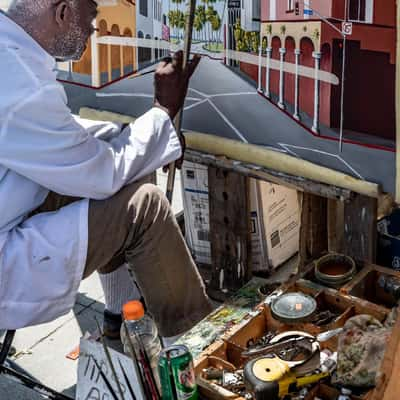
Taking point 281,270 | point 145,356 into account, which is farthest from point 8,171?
point 281,270

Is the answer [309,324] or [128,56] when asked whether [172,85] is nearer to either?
[128,56]

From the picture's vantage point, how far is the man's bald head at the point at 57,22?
2039 mm

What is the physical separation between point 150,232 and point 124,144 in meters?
0.30

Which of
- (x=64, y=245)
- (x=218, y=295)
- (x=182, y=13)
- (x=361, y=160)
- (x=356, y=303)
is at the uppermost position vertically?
(x=182, y=13)

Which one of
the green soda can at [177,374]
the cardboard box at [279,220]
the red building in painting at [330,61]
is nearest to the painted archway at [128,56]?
the red building in painting at [330,61]

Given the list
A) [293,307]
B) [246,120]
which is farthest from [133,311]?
[246,120]

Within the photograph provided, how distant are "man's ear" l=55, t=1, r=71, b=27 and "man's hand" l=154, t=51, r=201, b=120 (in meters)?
0.44

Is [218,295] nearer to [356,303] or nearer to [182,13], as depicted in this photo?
[356,303]

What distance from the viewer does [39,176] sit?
200 centimetres

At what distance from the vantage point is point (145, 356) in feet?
6.63

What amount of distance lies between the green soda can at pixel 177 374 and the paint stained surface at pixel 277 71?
0.87m

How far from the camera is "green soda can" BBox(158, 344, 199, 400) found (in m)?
1.90

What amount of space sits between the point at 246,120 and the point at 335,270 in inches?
25.1

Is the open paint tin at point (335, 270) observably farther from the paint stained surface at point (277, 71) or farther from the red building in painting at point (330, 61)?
the red building in painting at point (330, 61)
